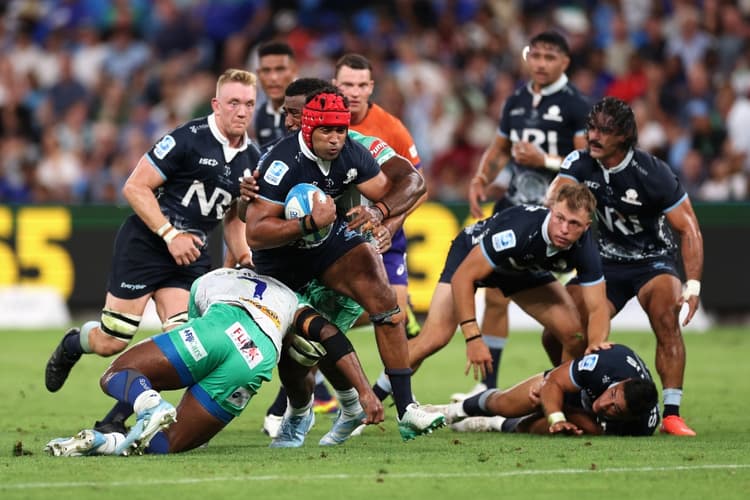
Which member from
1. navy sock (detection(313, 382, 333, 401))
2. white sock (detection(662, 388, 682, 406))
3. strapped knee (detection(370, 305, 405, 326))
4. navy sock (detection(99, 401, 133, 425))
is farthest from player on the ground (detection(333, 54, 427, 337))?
navy sock (detection(99, 401, 133, 425))

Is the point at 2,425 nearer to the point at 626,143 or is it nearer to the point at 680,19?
the point at 626,143

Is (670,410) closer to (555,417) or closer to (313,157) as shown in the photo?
(555,417)

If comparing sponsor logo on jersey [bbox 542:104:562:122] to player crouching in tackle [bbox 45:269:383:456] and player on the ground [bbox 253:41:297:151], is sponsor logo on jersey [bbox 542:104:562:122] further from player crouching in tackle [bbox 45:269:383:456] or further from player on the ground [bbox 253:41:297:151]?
player crouching in tackle [bbox 45:269:383:456]

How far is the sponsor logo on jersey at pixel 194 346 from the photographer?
A: 797 centimetres

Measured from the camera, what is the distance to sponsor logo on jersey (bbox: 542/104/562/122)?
39.0 ft

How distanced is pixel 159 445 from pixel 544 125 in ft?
17.4

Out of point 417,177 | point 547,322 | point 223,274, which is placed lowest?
point 547,322

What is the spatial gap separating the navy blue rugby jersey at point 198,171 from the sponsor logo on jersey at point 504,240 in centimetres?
187

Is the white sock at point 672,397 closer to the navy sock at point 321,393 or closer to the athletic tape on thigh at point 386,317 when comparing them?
the athletic tape on thigh at point 386,317

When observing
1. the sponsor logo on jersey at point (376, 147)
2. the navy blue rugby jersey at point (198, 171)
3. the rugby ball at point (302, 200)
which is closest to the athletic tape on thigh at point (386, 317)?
the rugby ball at point (302, 200)

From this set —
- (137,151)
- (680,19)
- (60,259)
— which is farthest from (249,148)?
(680,19)

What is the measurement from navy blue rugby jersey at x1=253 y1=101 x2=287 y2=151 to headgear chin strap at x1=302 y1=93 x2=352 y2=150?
2.92m

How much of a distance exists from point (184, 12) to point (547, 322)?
46.0 feet

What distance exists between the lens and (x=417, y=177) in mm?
9188
